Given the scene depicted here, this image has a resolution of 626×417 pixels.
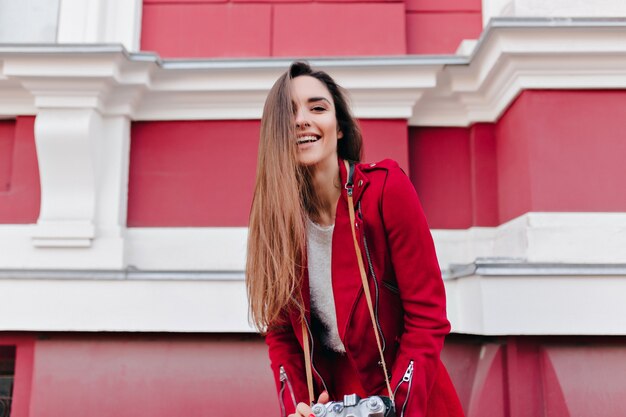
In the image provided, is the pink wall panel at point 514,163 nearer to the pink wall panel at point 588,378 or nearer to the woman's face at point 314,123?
the pink wall panel at point 588,378

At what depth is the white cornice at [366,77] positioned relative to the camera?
2309 mm

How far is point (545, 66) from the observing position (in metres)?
2.34

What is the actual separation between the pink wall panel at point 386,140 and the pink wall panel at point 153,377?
0.99 meters

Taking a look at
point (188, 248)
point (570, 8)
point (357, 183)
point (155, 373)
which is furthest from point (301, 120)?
point (570, 8)

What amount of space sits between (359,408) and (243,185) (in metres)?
1.58

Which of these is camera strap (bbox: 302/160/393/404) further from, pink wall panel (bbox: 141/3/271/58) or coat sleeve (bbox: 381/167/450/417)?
pink wall panel (bbox: 141/3/271/58)

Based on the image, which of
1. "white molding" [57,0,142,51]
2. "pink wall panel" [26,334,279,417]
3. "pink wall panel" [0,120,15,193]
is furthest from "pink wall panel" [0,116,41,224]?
"pink wall panel" [26,334,279,417]

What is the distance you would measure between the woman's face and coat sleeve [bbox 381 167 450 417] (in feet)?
0.72

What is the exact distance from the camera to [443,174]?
2709 millimetres

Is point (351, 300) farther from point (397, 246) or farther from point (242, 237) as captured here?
point (242, 237)

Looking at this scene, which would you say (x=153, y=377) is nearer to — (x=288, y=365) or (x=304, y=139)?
(x=288, y=365)

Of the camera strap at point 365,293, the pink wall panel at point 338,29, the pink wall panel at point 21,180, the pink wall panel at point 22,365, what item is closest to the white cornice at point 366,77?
the pink wall panel at point 21,180

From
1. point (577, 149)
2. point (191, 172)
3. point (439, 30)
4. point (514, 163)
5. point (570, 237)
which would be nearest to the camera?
point (570, 237)

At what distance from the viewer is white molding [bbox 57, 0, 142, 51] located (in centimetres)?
275
